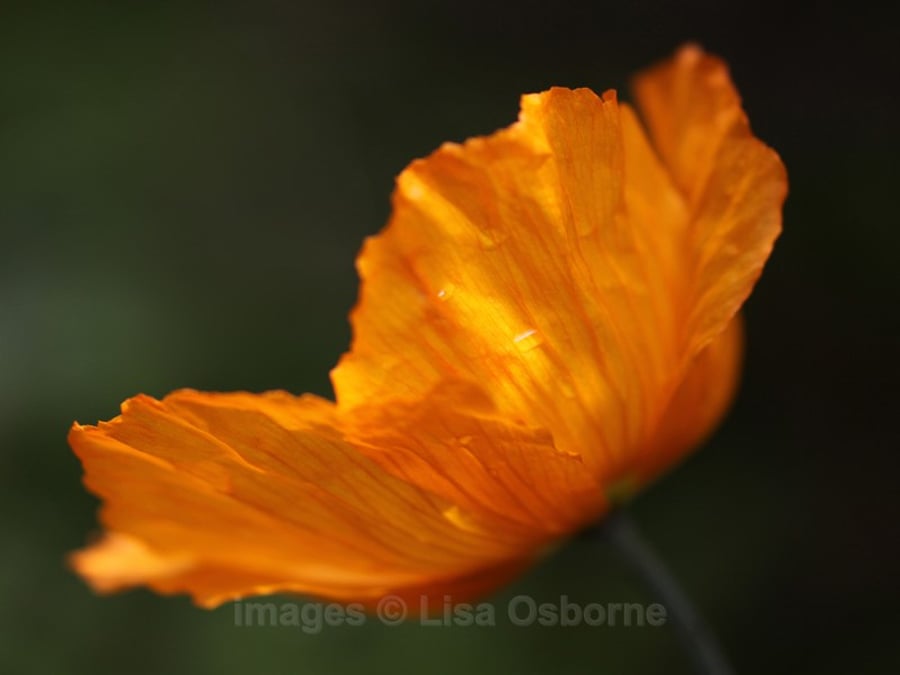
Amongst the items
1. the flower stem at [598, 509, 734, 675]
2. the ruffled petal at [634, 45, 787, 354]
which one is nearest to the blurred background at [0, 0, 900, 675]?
the flower stem at [598, 509, 734, 675]

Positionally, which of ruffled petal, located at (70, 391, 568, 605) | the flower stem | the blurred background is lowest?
the flower stem

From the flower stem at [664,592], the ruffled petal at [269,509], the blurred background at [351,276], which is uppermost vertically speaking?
the blurred background at [351,276]

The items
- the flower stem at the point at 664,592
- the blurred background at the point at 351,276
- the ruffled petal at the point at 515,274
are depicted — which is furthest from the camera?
the blurred background at the point at 351,276

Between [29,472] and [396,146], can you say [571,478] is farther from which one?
[396,146]

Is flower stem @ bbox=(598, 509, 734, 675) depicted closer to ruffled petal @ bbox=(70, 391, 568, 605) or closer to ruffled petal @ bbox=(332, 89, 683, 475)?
ruffled petal @ bbox=(70, 391, 568, 605)

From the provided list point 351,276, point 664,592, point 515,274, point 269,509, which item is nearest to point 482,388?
point 515,274

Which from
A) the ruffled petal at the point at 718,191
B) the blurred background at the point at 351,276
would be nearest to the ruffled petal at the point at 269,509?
the ruffled petal at the point at 718,191

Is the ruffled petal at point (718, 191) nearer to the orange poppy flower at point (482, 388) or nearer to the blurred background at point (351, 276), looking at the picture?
the orange poppy flower at point (482, 388)
